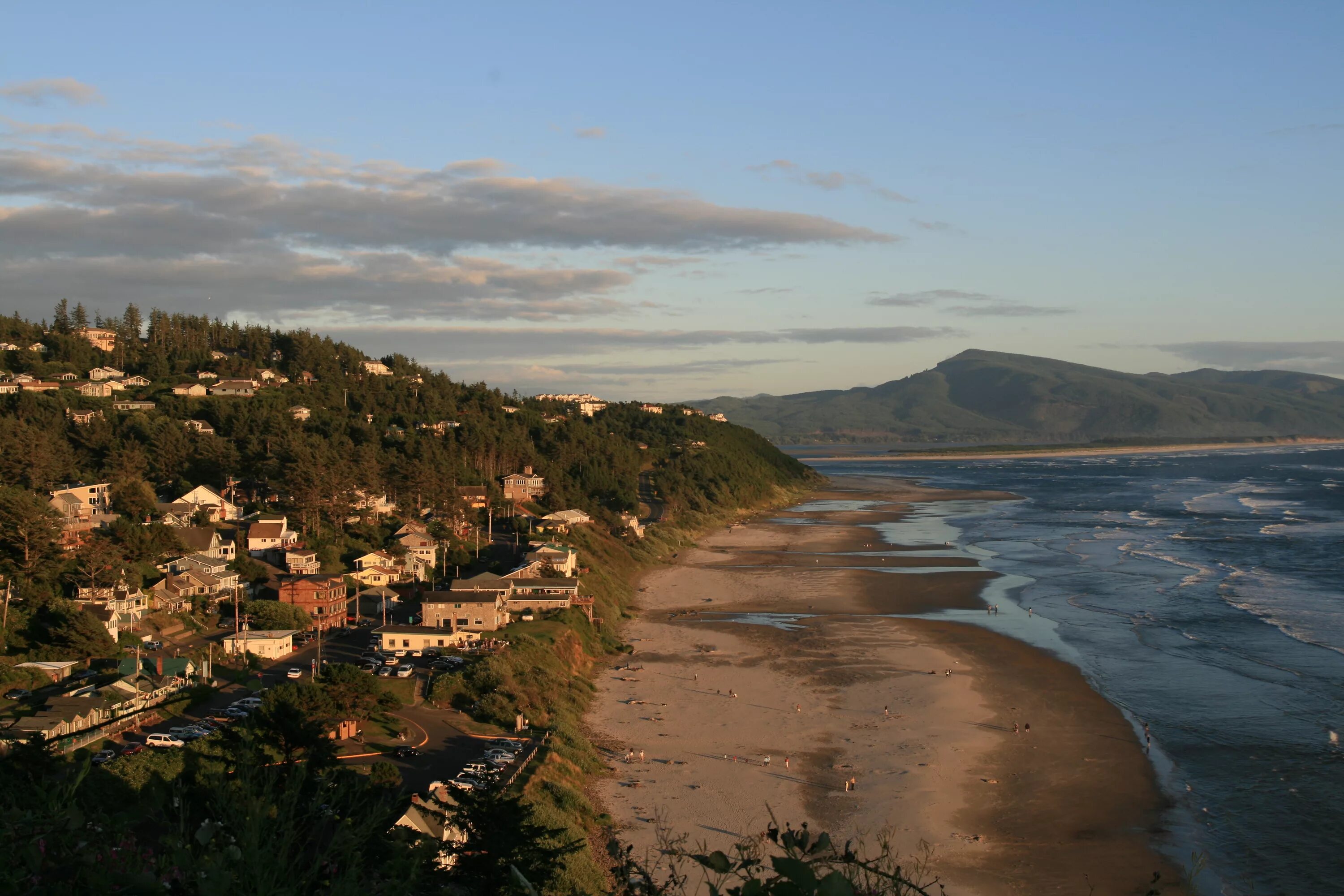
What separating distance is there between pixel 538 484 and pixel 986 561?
36.7m

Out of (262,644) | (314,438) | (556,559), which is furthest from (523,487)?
(262,644)

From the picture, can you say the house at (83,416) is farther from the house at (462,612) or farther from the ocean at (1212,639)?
the ocean at (1212,639)

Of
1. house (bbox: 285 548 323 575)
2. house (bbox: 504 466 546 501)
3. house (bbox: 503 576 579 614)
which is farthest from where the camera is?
A: house (bbox: 504 466 546 501)

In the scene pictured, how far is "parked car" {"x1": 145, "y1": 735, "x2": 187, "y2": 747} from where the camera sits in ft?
83.0

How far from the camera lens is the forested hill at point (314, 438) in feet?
199

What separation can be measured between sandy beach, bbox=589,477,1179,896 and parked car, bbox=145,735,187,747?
1123 centimetres

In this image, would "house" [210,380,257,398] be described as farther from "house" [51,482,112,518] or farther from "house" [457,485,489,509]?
"house" [51,482,112,518]

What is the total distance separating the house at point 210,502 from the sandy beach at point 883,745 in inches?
1000

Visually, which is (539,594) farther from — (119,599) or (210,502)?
(210,502)

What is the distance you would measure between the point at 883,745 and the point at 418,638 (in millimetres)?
19325

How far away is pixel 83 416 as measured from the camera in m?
73.6

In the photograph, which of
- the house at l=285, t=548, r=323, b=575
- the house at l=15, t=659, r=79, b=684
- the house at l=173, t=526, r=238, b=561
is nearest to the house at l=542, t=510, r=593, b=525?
the house at l=285, t=548, r=323, b=575

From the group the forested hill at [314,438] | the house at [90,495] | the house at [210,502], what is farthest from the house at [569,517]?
the house at [90,495]

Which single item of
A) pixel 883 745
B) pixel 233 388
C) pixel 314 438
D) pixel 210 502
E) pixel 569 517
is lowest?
pixel 883 745
